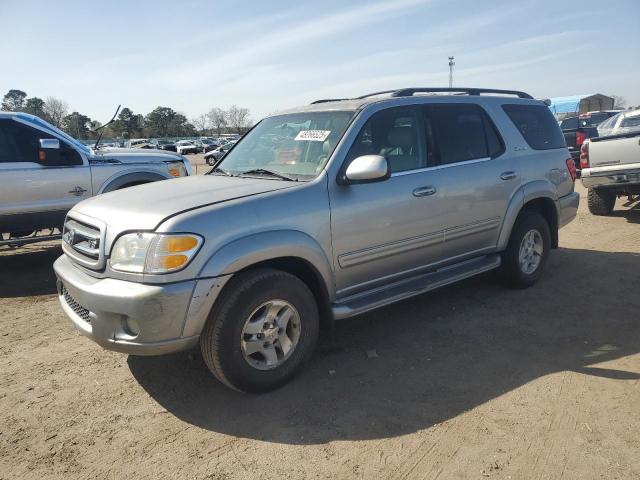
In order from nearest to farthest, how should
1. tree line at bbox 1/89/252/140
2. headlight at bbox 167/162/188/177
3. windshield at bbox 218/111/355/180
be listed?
windshield at bbox 218/111/355/180
headlight at bbox 167/162/188/177
tree line at bbox 1/89/252/140

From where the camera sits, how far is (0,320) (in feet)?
15.3

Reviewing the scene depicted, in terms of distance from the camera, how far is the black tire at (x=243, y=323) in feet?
9.49

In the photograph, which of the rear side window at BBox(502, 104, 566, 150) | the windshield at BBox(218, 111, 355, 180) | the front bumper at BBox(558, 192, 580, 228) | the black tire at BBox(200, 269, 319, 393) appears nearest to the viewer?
the black tire at BBox(200, 269, 319, 393)

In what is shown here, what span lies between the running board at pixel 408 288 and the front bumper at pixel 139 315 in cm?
110

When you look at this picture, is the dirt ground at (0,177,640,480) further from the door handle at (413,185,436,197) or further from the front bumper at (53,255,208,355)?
the door handle at (413,185,436,197)

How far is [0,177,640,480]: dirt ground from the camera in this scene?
8.25 feet

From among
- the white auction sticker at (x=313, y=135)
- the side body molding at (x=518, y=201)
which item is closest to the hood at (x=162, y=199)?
the white auction sticker at (x=313, y=135)

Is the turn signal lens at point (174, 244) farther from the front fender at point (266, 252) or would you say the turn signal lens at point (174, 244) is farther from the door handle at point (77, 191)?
the door handle at point (77, 191)

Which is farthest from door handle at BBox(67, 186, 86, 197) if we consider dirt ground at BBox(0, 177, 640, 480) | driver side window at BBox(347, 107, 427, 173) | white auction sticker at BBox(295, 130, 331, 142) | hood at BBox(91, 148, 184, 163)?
driver side window at BBox(347, 107, 427, 173)

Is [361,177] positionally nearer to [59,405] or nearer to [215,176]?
[215,176]

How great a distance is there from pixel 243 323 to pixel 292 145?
1.57 meters

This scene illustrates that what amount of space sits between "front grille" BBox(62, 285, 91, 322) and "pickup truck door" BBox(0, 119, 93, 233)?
3163 millimetres

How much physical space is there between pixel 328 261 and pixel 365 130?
1085 mm

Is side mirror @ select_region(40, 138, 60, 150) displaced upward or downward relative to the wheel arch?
upward
